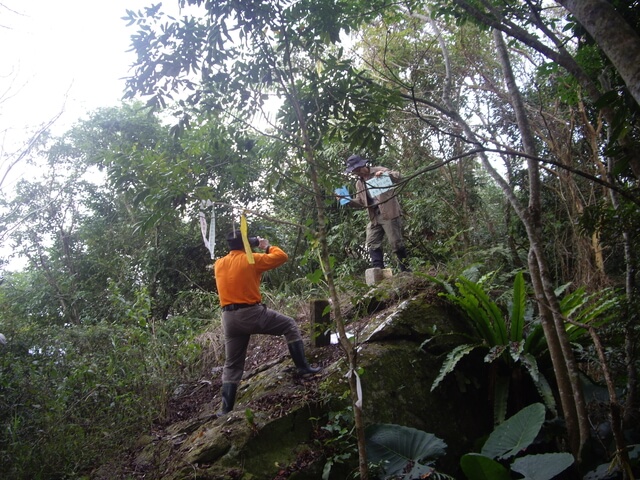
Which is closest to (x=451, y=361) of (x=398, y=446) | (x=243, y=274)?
(x=398, y=446)

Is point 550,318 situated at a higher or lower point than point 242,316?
lower

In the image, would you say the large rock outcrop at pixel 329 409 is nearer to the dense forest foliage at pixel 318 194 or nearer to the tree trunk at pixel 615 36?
the dense forest foliage at pixel 318 194

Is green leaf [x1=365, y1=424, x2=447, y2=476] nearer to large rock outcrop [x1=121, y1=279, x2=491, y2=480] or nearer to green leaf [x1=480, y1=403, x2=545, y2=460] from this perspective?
large rock outcrop [x1=121, y1=279, x2=491, y2=480]

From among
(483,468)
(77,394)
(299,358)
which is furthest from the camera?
(77,394)

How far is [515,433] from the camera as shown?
3240mm

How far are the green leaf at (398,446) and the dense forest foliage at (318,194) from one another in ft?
1.13

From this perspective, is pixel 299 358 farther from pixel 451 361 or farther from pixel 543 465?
pixel 543 465

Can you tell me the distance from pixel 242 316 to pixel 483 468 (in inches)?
90.0

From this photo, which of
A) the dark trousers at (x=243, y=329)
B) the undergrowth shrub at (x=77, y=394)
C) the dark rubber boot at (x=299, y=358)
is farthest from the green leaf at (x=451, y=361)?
the undergrowth shrub at (x=77, y=394)

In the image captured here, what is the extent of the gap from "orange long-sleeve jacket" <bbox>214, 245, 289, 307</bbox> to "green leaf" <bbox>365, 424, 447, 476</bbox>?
160cm

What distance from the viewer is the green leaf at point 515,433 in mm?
3138

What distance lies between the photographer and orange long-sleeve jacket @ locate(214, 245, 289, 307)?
4.29 meters

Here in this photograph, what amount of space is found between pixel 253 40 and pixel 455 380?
127 inches

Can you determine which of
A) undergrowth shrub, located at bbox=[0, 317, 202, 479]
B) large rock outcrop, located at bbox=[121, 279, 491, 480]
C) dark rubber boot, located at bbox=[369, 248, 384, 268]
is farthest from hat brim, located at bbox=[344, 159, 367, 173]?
undergrowth shrub, located at bbox=[0, 317, 202, 479]
